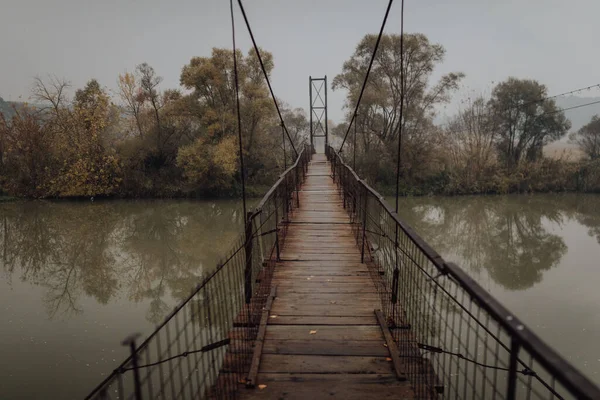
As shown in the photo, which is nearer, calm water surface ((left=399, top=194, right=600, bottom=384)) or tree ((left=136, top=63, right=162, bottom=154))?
calm water surface ((left=399, top=194, right=600, bottom=384))

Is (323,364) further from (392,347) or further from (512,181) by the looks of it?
(512,181)

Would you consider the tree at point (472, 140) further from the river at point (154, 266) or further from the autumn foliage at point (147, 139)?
the autumn foliage at point (147, 139)

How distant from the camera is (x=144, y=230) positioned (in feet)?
47.4

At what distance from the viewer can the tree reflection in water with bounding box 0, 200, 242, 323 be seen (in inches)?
338

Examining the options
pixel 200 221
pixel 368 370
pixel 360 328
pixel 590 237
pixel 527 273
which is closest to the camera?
pixel 368 370

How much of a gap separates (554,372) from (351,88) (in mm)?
21513

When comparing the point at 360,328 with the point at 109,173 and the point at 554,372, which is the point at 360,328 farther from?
the point at 109,173

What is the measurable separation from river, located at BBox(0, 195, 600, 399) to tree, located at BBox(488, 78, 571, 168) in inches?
153

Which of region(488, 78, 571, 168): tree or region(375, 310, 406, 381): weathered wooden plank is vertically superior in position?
region(488, 78, 571, 168): tree

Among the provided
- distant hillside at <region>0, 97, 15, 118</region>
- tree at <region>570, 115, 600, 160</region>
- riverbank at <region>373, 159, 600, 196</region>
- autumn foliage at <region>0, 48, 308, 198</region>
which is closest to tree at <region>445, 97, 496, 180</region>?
riverbank at <region>373, 159, 600, 196</region>

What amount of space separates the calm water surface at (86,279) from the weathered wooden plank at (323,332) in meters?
3.96

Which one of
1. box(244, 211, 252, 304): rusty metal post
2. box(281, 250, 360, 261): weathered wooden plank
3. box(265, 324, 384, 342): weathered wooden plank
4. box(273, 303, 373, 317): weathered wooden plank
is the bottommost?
box(265, 324, 384, 342): weathered wooden plank

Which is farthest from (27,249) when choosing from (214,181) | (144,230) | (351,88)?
(351,88)

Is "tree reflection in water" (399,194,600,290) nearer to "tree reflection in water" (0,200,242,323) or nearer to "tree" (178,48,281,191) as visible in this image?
"tree reflection in water" (0,200,242,323)
